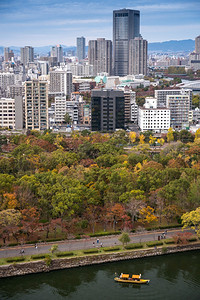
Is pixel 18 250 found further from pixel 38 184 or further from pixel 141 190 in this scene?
pixel 141 190

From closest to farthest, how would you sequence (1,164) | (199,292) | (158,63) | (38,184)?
1. (199,292)
2. (38,184)
3. (1,164)
4. (158,63)

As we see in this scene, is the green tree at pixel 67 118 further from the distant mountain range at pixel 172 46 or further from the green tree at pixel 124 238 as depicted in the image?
the distant mountain range at pixel 172 46

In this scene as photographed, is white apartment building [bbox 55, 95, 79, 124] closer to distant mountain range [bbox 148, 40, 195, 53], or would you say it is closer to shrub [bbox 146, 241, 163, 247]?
shrub [bbox 146, 241, 163, 247]

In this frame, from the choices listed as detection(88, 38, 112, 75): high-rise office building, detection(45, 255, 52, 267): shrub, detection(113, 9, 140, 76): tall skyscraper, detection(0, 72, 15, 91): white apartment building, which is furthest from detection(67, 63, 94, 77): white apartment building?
detection(45, 255, 52, 267): shrub

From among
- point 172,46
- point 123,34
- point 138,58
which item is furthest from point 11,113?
point 172,46

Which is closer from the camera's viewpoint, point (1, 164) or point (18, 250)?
point (18, 250)

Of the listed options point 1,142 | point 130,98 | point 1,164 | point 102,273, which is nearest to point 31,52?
point 130,98
